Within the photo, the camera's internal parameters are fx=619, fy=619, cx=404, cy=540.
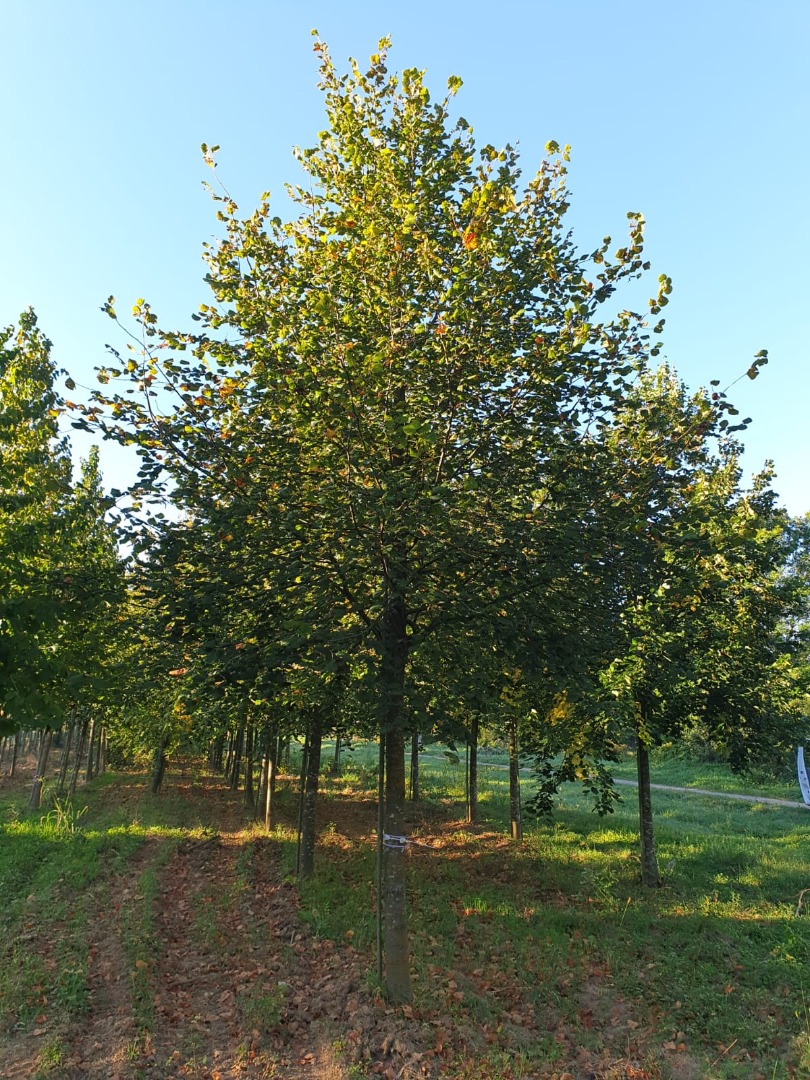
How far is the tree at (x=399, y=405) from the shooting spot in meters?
6.82

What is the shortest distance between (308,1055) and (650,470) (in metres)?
7.50

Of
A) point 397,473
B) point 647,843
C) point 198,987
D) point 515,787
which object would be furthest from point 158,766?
point 397,473

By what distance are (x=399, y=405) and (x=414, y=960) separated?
7960mm

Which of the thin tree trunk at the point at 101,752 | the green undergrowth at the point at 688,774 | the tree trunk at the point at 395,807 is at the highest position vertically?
the tree trunk at the point at 395,807

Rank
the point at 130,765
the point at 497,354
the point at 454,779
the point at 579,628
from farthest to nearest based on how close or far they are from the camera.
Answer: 1. the point at 130,765
2. the point at 454,779
3. the point at 579,628
4. the point at 497,354

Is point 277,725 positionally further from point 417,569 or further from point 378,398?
point 378,398

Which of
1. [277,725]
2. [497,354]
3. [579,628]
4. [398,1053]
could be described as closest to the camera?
[398,1053]

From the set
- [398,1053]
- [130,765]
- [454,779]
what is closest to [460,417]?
[398,1053]

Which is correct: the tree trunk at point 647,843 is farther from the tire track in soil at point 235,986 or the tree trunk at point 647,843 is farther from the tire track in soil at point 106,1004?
the tire track in soil at point 106,1004

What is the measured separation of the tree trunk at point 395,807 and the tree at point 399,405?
34mm

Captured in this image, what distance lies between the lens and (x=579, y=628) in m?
8.11

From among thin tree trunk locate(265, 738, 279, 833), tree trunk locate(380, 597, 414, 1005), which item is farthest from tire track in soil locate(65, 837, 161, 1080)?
thin tree trunk locate(265, 738, 279, 833)

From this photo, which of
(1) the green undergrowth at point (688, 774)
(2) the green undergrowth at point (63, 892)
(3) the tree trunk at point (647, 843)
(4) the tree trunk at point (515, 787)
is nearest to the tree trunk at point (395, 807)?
(2) the green undergrowth at point (63, 892)

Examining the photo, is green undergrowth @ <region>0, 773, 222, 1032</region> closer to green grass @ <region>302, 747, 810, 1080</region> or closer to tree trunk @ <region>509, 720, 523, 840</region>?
green grass @ <region>302, 747, 810, 1080</region>
